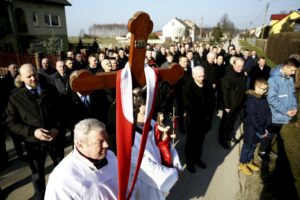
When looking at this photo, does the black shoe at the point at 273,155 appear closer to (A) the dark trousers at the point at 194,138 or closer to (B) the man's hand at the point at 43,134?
(A) the dark trousers at the point at 194,138

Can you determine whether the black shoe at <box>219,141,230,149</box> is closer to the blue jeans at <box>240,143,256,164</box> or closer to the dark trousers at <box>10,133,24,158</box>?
the blue jeans at <box>240,143,256,164</box>

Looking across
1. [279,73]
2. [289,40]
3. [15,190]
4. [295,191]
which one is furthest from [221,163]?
[289,40]

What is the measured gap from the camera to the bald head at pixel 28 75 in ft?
10.4

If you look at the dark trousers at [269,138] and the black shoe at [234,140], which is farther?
the black shoe at [234,140]

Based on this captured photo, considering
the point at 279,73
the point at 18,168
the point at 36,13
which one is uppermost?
the point at 36,13

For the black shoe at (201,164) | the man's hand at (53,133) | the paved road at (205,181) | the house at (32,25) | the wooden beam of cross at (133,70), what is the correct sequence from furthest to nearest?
the house at (32,25) → the black shoe at (201,164) → the paved road at (205,181) → the man's hand at (53,133) → the wooden beam of cross at (133,70)

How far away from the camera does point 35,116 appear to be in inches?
133

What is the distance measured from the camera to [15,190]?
4164 millimetres

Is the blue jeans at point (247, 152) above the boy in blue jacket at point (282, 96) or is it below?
below

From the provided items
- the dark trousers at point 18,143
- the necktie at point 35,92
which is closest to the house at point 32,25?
the dark trousers at point 18,143

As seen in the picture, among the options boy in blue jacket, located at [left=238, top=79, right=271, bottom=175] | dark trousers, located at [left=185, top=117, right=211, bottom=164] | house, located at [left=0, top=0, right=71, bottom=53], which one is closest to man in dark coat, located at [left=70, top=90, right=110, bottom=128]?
dark trousers, located at [left=185, top=117, right=211, bottom=164]

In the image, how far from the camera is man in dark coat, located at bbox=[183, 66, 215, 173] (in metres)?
4.55

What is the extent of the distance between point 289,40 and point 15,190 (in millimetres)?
19149

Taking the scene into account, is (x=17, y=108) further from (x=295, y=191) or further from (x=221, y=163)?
(x=295, y=191)
